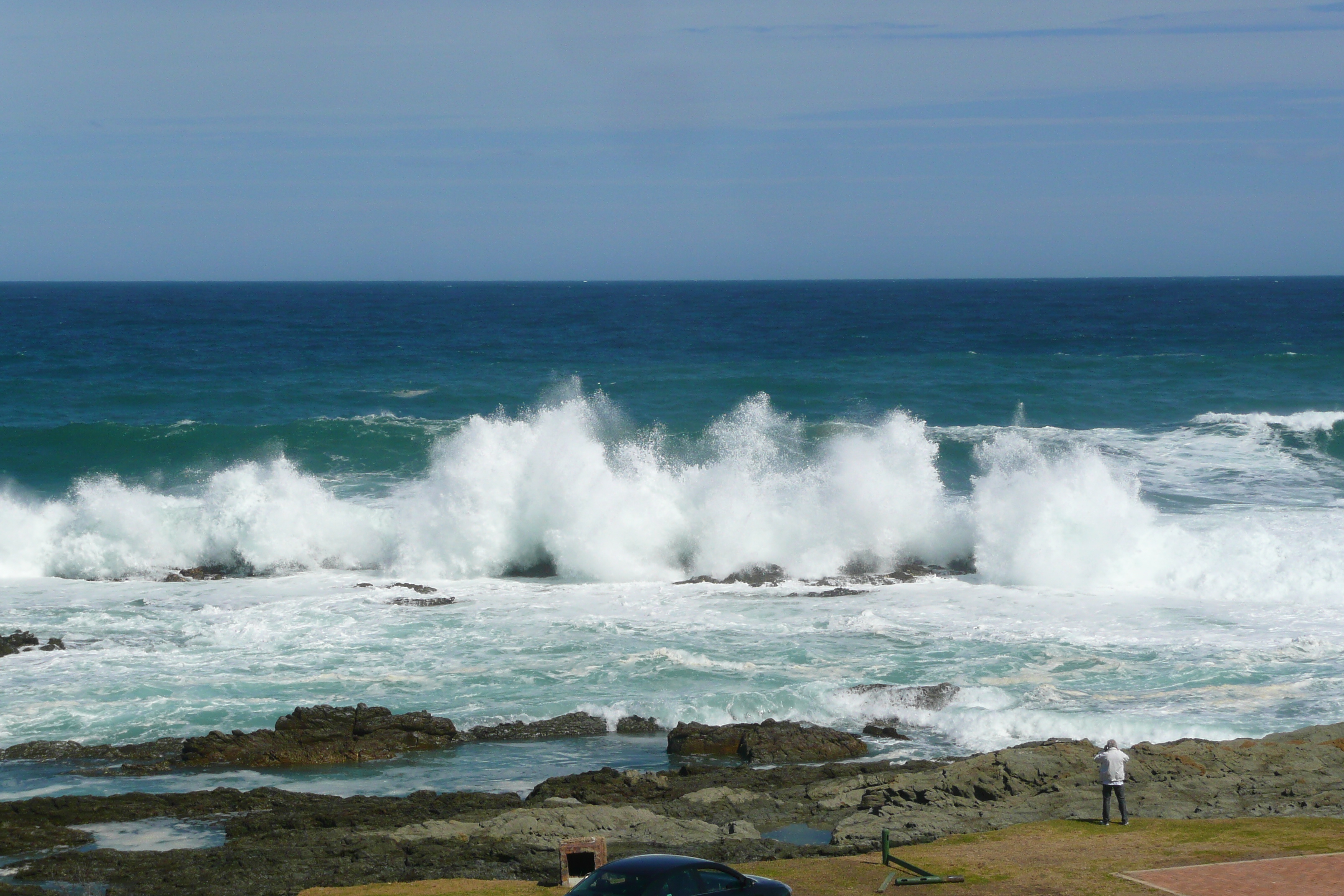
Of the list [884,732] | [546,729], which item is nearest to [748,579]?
[884,732]

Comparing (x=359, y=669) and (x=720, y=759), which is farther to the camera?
(x=359, y=669)

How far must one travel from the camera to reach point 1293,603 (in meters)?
23.7

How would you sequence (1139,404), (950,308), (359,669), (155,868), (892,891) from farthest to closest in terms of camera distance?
(950,308), (1139,404), (359,669), (155,868), (892,891)

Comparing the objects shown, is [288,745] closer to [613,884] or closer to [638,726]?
[638,726]

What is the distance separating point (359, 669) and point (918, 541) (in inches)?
525

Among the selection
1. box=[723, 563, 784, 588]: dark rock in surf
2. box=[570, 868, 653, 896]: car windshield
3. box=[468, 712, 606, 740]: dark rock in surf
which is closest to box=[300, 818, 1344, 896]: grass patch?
box=[570, 868, 653, 896]: car windshield

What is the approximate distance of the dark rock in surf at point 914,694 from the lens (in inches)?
707

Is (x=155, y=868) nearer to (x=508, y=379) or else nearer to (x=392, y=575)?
(x=392, y=575)

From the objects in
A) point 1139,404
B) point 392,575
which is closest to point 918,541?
point 392,575

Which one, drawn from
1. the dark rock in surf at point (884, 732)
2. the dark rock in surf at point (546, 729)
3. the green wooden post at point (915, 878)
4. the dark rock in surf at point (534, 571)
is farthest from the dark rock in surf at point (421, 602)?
the green wooden post at point (915, 878)

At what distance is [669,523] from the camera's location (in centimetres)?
2814

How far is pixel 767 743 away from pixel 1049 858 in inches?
185

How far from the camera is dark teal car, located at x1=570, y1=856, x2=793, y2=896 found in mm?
9664

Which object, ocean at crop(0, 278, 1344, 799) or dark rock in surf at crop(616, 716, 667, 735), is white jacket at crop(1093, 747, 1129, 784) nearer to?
ocean at crop(0, 278, 1344, 799)
